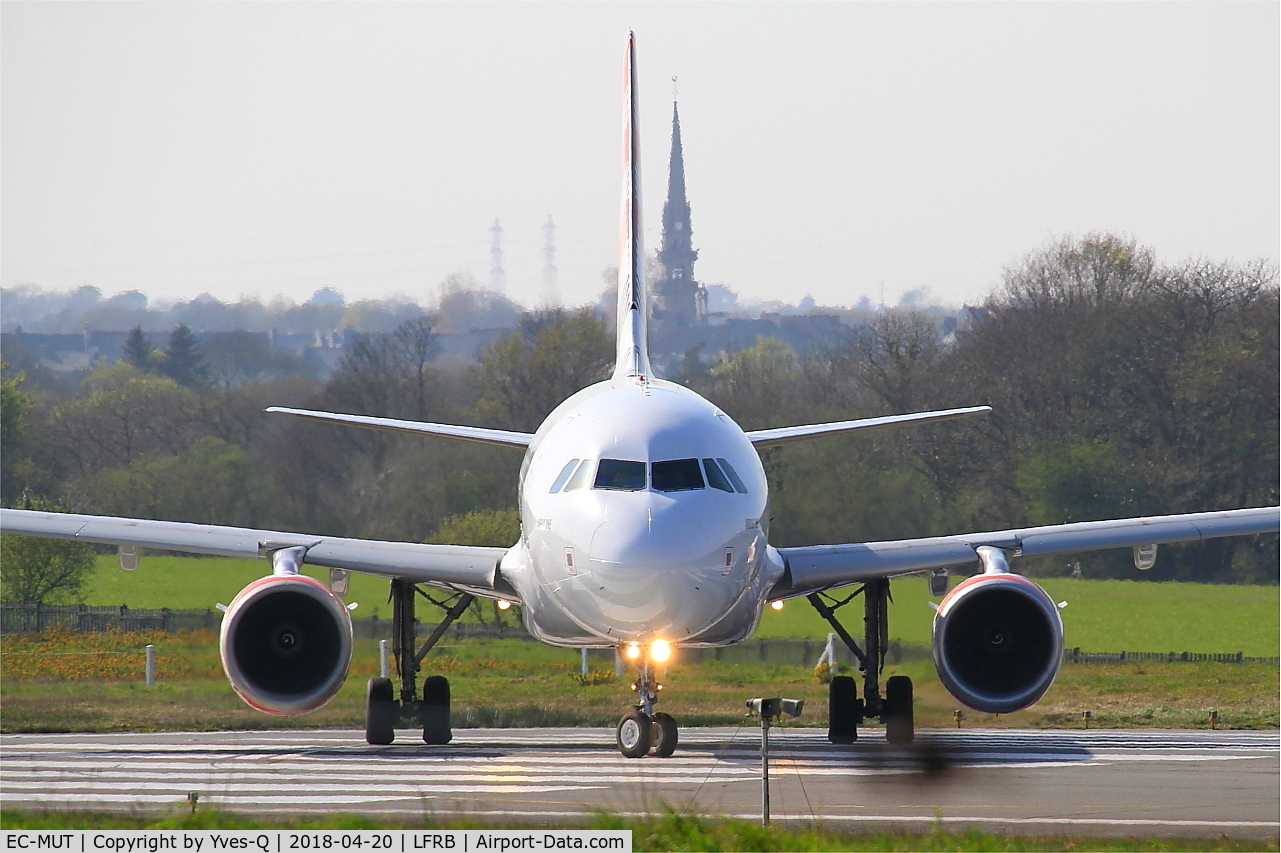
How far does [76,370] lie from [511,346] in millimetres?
17946

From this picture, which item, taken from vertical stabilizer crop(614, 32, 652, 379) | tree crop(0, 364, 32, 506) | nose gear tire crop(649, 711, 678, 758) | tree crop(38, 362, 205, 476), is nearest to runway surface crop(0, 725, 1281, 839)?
nose gear tire crop(649, 711, 678, 758)

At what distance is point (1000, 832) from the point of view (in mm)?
12477

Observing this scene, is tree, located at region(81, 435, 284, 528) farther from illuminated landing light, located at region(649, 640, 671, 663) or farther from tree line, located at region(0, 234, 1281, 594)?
illuminated landing light, located at region(649, 640, 671, 663)

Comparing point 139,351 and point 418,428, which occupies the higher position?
point 139,351

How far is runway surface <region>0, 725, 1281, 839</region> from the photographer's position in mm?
13547

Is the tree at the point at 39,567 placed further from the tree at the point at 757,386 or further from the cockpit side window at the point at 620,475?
the cockpit side window at the point at 620,475

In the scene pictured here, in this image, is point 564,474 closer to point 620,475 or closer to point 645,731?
point 620,475

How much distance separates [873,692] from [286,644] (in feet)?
21.5

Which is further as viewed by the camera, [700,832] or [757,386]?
[757,386]

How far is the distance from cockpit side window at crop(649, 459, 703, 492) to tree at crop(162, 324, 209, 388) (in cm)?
3647

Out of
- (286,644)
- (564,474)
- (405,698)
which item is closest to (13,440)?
(405,698)

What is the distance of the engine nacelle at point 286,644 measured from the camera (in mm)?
17297

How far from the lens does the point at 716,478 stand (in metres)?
15.7

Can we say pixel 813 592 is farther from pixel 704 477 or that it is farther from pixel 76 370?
pixel 76 370
